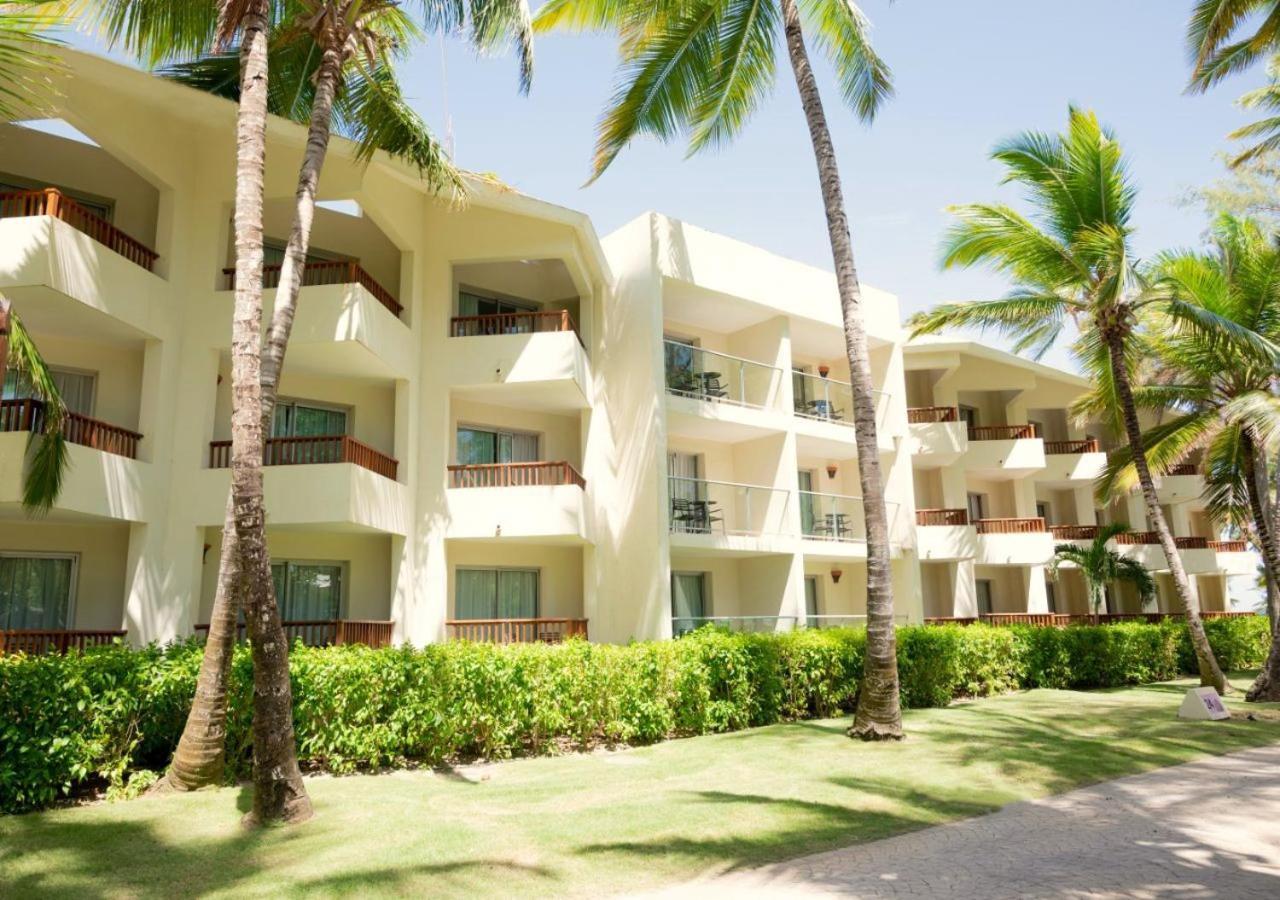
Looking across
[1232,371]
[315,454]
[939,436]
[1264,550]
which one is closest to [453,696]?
[315,454]

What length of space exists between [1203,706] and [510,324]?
15.0m

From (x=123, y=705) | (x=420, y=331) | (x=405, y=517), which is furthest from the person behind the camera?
(x=420, y=331)

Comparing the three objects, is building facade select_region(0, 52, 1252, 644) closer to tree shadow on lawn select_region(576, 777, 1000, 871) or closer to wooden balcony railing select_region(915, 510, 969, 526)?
wooden balcony railing select_region(915, 510, 969, 526)

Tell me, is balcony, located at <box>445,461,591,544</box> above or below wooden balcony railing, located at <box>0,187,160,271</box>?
below

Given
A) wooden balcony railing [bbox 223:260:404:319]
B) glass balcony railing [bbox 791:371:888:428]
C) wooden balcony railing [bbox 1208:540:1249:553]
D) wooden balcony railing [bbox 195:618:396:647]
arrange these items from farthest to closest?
1. wooden balcony railing [bbox 1208:540:1249:553]
2. glass balcony railing [bbox 791:371:888:428]
3. wooden balcony railing [bbox 223:260:404:319]
4. wooden balcony railing [bbox 195:618:396:647]

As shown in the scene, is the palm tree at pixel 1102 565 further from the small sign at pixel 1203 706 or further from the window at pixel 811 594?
the small sign at pixel 1203 706

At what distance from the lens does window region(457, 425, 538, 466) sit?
61.4 ft

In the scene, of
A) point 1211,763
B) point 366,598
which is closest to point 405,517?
point 366,598

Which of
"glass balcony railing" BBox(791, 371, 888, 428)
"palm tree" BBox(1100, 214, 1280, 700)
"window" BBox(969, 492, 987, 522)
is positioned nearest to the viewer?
"palm tree" BBox(1100, 214, 1280, 700)

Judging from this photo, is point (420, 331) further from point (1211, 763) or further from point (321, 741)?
point (1211, 763)

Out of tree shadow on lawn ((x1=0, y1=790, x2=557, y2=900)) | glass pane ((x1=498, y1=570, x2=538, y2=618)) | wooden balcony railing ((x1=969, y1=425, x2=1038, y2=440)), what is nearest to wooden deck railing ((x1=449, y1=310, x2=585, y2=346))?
glass pane ((x1=498, y1=570, x2=538, y2=618))

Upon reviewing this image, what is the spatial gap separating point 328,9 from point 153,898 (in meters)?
10.2

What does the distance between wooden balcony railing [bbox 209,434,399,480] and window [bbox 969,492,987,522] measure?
2083 cm

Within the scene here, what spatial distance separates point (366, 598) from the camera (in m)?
A: 16.8
